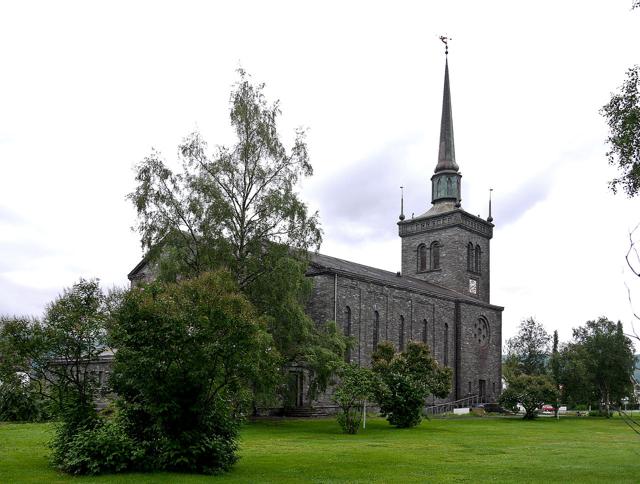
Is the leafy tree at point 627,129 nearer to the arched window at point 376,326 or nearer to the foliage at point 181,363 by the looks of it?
the foliage at point 181,363

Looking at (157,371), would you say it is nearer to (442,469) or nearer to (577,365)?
(442,469)

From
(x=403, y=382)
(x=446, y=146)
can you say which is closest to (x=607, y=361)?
(x=446, y=146)

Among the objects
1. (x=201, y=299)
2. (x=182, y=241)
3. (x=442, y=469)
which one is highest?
(x=182, y=241)

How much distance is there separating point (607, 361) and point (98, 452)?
Answer: 166 feet

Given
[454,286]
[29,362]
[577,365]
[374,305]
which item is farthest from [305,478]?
[454,286]

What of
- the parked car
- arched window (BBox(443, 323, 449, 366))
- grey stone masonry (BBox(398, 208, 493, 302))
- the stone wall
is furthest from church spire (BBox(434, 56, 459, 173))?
the parked car

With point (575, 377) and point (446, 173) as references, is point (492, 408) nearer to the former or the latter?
point (575, 377)

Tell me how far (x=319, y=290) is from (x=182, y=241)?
15.0m

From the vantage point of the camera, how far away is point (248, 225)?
112 feet

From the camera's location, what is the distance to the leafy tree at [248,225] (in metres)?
32.8

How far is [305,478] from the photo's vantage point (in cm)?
1550

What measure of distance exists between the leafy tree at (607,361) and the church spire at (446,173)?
61.4ft

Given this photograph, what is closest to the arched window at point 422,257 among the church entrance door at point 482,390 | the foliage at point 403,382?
the church entrance door at point 482,390

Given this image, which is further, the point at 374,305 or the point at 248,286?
the point at 374,305
